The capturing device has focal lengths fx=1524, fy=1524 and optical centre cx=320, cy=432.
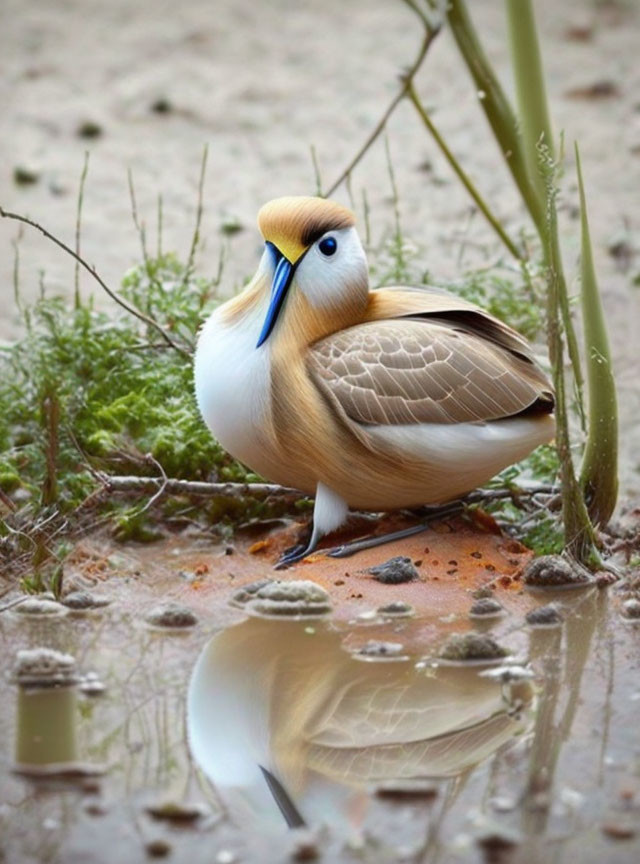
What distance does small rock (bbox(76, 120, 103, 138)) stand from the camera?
7.54 m

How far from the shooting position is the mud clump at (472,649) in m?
3.38

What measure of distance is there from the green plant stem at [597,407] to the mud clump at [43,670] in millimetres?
1562

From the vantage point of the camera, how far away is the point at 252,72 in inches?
328

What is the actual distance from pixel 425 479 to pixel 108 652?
37.3 inches

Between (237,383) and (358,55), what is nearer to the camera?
(237,383)

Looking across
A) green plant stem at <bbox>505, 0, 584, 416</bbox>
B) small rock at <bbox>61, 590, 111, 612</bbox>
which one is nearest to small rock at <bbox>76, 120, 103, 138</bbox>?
green plant stem at <bbox>505, 0, 584, 416</bbox>

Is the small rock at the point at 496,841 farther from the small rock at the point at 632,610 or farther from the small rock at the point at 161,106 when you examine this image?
the small rock at the point at 161,106

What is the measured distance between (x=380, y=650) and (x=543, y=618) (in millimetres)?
439

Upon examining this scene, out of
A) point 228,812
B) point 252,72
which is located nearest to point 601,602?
point 228,812

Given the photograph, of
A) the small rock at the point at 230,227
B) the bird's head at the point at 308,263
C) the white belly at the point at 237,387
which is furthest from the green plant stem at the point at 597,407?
the small rock at the point at 230,227

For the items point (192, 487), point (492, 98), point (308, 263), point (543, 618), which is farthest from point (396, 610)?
point (492, 98)

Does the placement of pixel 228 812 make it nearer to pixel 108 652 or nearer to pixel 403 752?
pixel 403 752

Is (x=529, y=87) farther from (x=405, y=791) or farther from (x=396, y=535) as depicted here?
(x=405, y=791)

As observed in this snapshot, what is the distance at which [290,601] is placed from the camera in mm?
3709
